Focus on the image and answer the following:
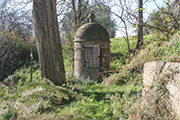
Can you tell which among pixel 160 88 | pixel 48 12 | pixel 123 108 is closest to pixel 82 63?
pixel 48 12

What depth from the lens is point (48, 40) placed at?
16.8 feet

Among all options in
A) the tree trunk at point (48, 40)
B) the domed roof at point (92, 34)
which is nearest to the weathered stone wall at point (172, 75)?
the tree trunk at point (48, 40)

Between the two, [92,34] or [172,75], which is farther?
[92,34]

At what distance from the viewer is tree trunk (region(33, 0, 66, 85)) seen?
16.4ft

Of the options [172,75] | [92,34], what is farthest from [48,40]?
[172,75]

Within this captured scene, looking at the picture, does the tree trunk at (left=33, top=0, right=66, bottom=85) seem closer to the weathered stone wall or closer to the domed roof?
the weathered stone wall

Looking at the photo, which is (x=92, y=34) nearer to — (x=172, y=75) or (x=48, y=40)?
(x=48, y=40)

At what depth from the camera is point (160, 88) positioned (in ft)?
10.7

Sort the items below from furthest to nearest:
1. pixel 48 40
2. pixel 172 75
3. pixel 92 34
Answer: pixel 92 34, pixel 48 40, pixel 172 75

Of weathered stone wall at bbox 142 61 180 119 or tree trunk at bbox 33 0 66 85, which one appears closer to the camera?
weathered stone wall at bbox 142 61 180 119

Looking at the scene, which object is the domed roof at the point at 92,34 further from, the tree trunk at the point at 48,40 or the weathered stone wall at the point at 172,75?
the weathered stone wall at the point at 172,75

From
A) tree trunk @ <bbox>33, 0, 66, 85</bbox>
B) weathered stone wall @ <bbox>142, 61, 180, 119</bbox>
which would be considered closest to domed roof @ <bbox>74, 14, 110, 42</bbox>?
tree trunk @ <bbox>33, 0, 66, 85</bbox>

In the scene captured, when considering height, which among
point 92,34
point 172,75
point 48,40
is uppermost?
point 92,34

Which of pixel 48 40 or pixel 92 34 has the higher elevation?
pixel 92 34
